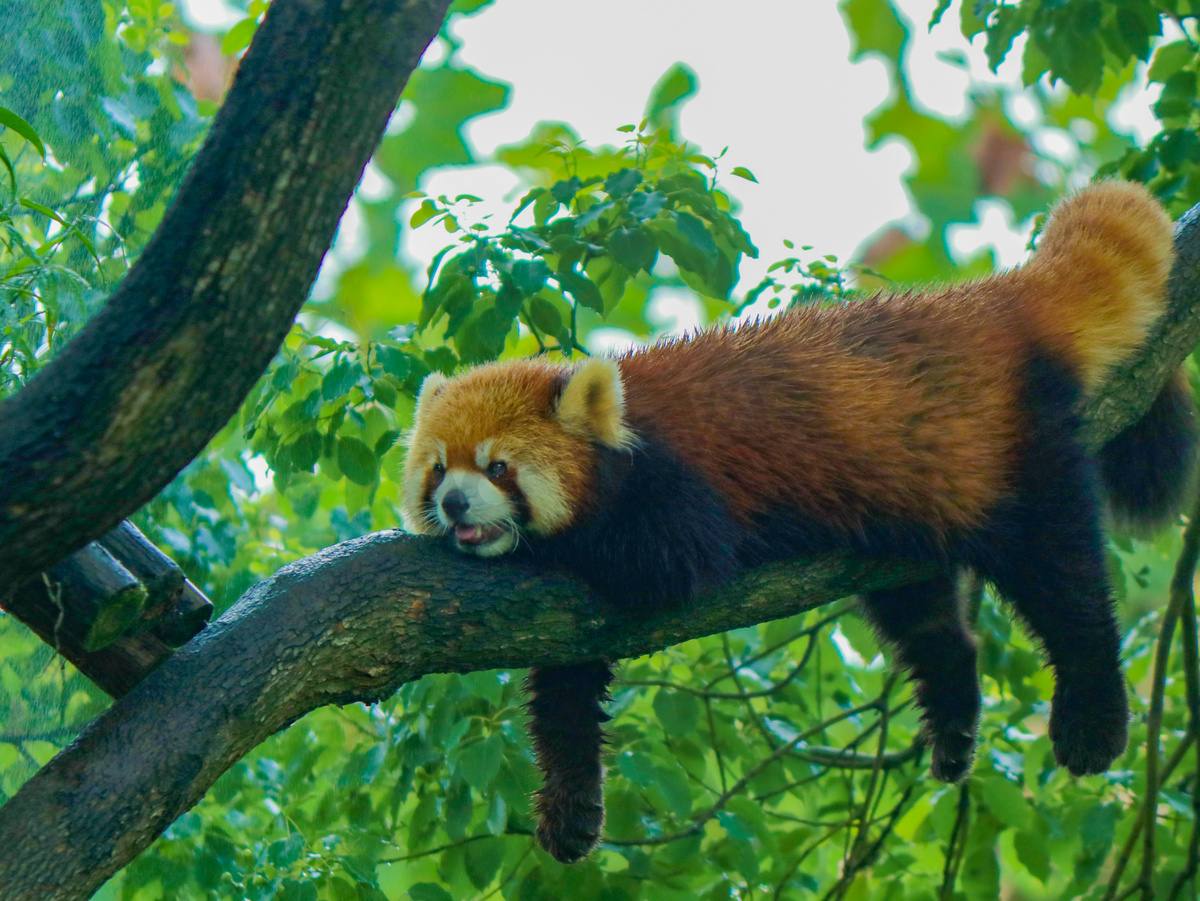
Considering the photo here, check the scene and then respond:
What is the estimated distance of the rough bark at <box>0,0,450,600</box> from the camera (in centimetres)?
179

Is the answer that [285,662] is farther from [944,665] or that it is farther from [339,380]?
[944,665]

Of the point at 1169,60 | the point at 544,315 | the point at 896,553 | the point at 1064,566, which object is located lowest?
the point at 896,553

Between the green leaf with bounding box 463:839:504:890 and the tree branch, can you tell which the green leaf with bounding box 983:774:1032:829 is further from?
the green leaf with bounding box 463:839:504:890

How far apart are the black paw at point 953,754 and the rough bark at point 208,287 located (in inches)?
105

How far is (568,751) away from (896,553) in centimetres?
111

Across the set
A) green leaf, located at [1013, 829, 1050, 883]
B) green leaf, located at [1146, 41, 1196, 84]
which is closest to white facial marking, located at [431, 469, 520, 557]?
green leaf, located at [1013, 829, 1050, 883]

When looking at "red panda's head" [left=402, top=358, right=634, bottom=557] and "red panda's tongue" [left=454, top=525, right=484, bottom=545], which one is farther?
"red panda's head" [left=402, top=358, right=634, bottom=557]

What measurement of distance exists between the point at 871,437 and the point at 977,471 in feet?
1.04

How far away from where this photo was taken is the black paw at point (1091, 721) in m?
3.10

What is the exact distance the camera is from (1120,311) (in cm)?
313

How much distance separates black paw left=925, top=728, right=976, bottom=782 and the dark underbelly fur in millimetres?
350

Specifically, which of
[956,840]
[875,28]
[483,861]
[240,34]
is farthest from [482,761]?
[875,28]

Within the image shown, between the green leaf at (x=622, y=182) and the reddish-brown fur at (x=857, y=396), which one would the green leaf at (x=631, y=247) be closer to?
the green leaf at (x=622, y=182)

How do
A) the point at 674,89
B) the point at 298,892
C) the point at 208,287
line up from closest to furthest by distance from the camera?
the point at 674,89
the point at 208,287
the point at 298,892
